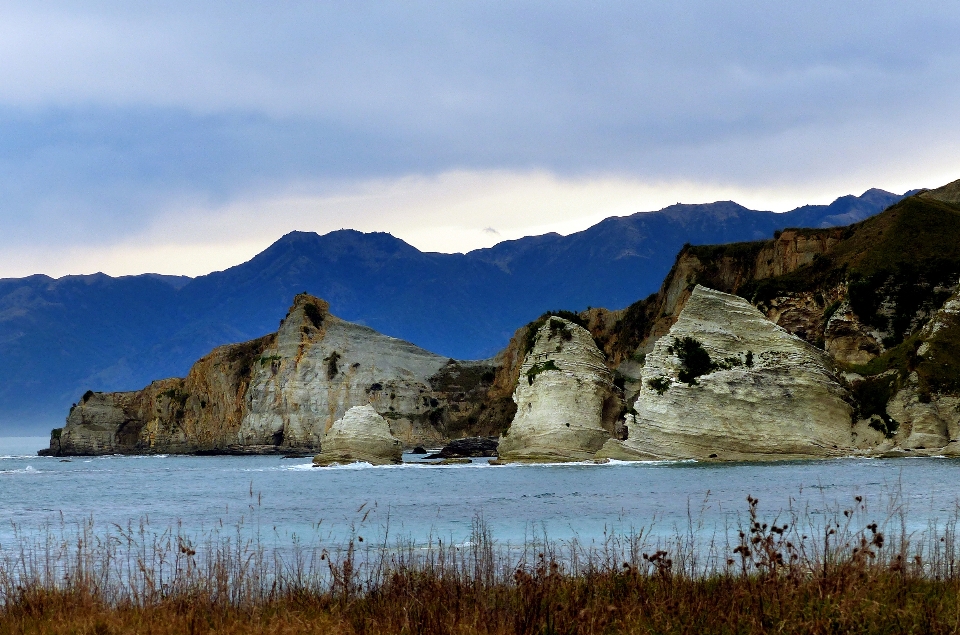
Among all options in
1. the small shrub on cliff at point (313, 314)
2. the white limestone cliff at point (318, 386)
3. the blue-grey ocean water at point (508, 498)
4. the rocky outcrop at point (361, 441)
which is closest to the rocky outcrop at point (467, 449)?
the rocky outcrop at point (361, 441)

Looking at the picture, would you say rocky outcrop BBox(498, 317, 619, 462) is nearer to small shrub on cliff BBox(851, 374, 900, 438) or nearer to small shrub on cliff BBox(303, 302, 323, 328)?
small shrub on cliff BBox(851, 374, 900, 438)

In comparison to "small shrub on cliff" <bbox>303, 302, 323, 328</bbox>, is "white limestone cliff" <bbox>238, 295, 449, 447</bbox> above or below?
below

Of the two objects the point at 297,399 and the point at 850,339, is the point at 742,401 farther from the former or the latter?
the point at 297,399

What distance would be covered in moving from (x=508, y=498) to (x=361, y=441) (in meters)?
36.2

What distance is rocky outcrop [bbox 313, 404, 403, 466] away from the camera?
2948 inches

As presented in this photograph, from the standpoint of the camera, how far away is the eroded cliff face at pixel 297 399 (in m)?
136

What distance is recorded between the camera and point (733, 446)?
6297 centimetres

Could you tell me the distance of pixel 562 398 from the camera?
6925cm

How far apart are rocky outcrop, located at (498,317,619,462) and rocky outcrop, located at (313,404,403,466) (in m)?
9.66

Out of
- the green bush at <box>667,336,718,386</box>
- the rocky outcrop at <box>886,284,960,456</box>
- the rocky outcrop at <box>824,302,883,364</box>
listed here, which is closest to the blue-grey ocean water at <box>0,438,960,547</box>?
the rocky outcrop at <box>886,284,960,456</box>

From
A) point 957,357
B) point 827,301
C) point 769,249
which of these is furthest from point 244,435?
point 957,357

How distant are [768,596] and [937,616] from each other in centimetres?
183

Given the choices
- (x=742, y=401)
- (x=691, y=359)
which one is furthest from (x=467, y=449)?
(x=742, y=401)

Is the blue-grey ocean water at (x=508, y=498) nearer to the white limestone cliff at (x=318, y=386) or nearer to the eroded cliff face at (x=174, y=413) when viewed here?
the white limestone cliff at (x=318, y=386)
